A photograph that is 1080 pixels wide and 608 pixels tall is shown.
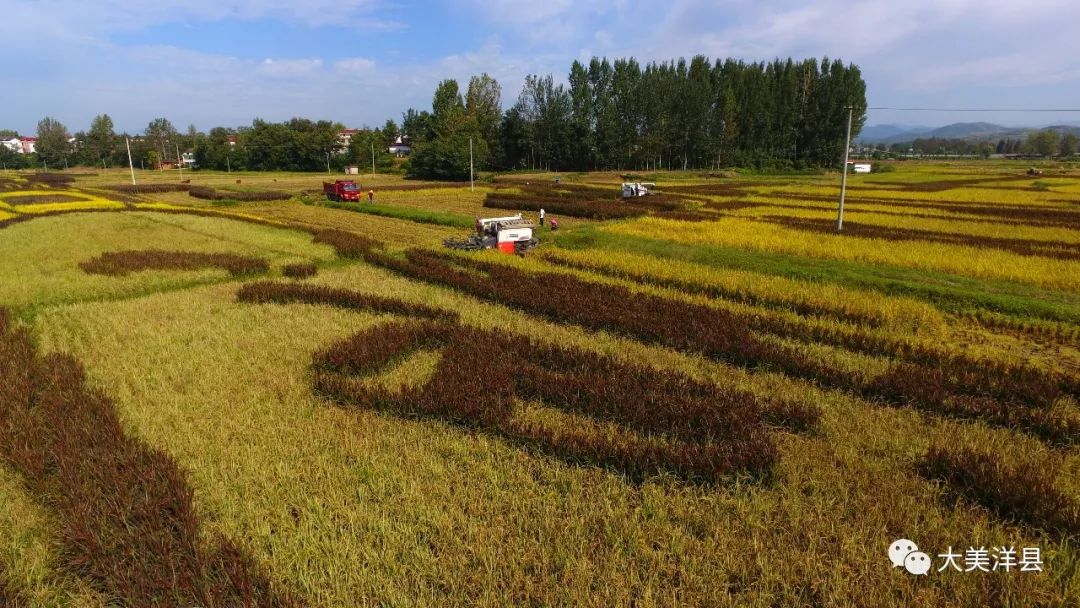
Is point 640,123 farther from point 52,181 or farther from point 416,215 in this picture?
point 52,181

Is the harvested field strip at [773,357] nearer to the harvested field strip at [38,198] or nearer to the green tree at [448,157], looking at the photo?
the harvested field strip at [38,198]

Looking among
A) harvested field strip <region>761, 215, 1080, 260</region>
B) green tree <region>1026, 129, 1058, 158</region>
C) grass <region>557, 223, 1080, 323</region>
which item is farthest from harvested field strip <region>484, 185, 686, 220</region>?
green tree <region>1026, 129, 1058, 158</region>

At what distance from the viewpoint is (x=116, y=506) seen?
4793 mm

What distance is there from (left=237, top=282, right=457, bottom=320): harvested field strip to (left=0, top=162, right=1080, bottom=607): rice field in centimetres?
7

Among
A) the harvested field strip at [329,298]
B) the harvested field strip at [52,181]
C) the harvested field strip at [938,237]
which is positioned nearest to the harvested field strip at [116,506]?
the harvested field strip at [329,298]

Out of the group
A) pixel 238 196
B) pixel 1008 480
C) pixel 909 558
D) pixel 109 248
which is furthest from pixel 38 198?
pixel 1008 480

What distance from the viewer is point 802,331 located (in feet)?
33.2

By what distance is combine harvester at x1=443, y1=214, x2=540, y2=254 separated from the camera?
63.7 ft

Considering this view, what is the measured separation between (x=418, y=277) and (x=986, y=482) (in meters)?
13.3

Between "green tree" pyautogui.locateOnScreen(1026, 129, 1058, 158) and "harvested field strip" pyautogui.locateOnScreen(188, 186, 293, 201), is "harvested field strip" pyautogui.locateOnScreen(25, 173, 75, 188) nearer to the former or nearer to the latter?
"harvested field strip" pyautogui.locateOnScreen(188, 186, 293, 201)

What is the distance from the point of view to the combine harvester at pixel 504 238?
19406 millimetres

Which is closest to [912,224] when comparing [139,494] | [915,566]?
[915,566]

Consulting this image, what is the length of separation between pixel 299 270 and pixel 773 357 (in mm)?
13564

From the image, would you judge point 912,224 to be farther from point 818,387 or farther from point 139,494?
point 139,494
